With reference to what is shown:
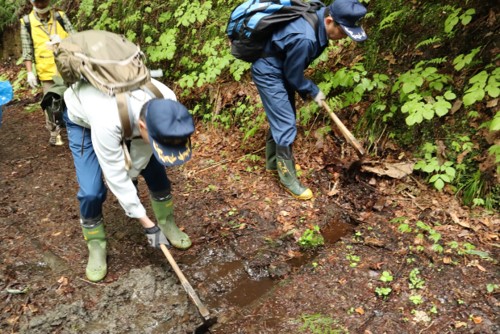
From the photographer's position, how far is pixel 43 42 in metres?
5.10

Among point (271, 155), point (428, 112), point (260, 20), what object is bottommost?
point (271, 155)

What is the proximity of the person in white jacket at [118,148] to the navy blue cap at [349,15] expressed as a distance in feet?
5.70

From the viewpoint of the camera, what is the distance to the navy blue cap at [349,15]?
348cm

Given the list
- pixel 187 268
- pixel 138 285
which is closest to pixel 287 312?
pixel 187 268

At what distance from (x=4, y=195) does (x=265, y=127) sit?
11.1ft

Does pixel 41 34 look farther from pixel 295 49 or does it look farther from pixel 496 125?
pixel 496 125

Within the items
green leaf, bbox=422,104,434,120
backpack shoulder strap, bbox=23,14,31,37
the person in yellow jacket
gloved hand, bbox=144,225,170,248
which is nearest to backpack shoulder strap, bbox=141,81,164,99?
gloved hand, bbox=144,225,170,248

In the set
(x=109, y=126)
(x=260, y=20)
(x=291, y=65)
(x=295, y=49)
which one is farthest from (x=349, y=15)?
(x=109, y=126)

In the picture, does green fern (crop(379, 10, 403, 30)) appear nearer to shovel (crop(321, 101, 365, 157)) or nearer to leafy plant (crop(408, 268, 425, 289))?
shovel (crop(321, 101, 365, 157))

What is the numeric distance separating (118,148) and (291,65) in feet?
6.20

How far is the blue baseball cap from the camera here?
241cm

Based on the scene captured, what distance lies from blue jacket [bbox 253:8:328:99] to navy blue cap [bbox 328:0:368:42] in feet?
0.68

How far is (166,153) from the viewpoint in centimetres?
252

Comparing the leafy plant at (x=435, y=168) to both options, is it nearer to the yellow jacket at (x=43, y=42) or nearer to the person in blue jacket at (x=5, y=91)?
the yellow jacket at (x=43, y=42)
